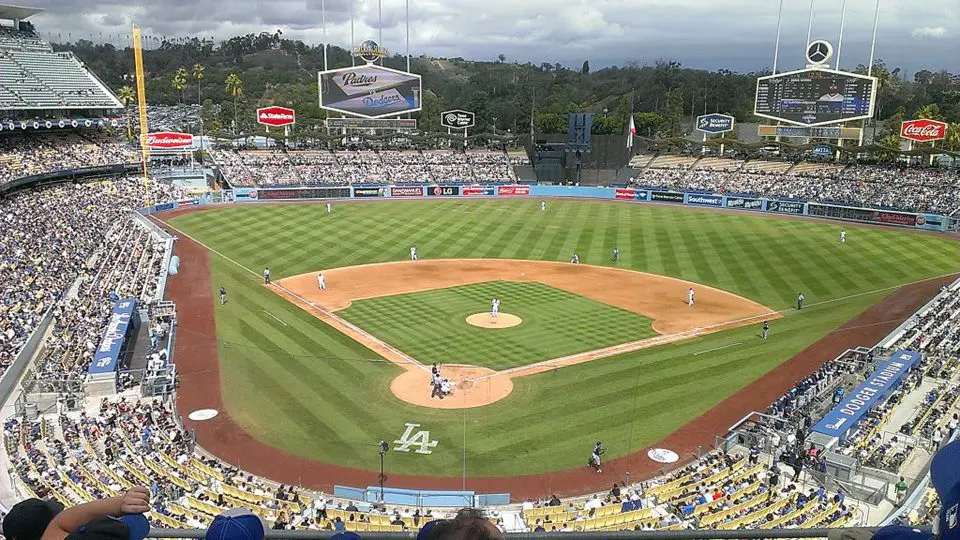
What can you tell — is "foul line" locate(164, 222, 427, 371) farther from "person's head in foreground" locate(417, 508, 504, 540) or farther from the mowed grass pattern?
"person's head in foreground" locate(417, 508, 504, 540)

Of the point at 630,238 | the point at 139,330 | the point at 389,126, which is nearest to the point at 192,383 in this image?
the point at 139,330

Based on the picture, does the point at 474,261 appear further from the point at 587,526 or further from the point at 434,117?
the point at 434,117

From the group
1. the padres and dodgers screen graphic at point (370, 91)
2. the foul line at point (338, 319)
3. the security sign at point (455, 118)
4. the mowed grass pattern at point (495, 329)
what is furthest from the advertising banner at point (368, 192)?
the mowed grass pattern at point (495, 329)

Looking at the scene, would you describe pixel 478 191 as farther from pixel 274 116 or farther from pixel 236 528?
pixel 236 528

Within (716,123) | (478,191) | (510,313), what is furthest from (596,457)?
(716,123)

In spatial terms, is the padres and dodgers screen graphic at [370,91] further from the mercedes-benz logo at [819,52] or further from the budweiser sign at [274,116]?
the mercedes-benz logo at [819,52]

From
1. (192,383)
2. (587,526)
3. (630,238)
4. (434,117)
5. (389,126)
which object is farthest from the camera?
(434,117)

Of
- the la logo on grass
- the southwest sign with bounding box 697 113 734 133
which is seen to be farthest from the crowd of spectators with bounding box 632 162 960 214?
the la logo on grass
